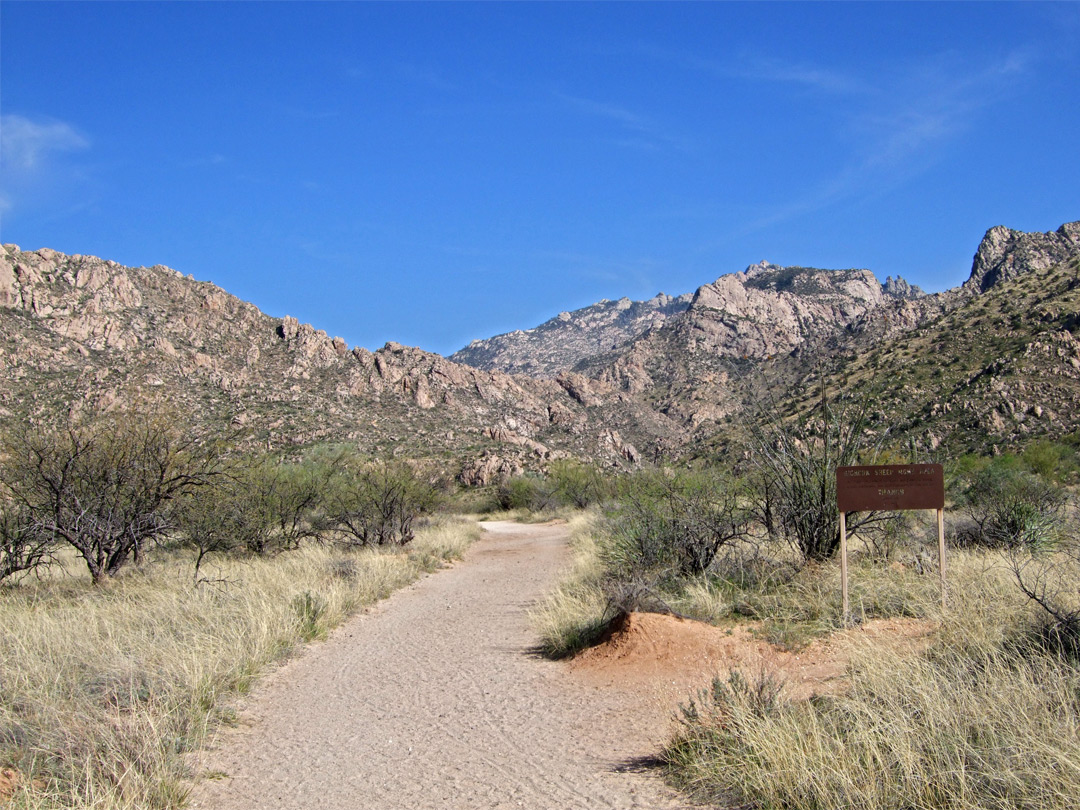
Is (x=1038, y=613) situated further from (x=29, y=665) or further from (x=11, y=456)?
(x=11, y=456)

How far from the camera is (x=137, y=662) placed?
290 inches

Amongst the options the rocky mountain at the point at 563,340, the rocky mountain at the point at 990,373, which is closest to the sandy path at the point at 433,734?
the rocky mountain at the point at 990,373

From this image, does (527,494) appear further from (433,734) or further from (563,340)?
(563,340)

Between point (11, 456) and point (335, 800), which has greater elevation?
point (11, 456)

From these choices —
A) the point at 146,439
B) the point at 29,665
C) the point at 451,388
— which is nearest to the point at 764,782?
the point at 29,665

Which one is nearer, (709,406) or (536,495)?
(536,495)

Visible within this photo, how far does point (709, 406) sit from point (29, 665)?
65779mm

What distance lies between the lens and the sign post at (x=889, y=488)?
8.76 metres

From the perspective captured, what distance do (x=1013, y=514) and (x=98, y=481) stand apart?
55.5ft

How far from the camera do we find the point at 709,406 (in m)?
69.4

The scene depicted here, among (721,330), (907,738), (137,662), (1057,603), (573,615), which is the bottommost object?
(573,615)

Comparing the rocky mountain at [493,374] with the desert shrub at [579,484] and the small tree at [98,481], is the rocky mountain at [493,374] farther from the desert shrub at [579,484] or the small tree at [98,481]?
the desert shrub at [579,484]

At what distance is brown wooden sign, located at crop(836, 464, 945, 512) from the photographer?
876 centimetres

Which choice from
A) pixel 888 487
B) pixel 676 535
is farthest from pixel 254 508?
pixel 888 487
